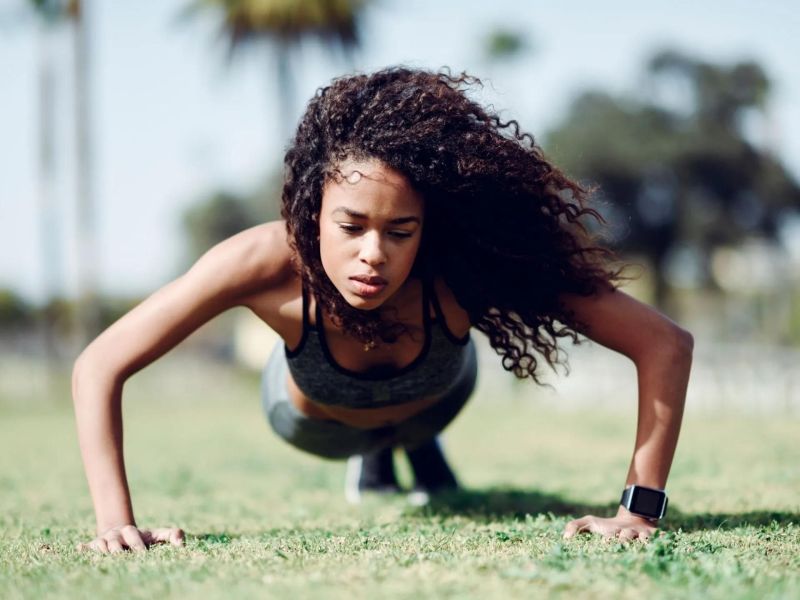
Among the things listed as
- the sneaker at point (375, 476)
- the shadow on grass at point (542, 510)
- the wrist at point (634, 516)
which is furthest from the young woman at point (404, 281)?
the sneaker at point (375, 476)

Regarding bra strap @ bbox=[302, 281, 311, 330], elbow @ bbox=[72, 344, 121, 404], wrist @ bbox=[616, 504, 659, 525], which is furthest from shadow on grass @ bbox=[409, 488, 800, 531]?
elbow @ bbox=[72, 344, 121, 404]

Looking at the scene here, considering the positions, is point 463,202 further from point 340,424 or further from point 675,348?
point 340,424

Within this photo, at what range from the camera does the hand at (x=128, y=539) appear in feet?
11.0

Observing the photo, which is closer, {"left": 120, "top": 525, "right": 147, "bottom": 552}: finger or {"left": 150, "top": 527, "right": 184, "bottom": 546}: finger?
{"left": 120, "top": 525, "right": 147, "bottom": 552}: finger

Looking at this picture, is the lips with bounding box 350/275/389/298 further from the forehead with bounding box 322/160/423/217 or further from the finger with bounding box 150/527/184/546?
the finger with bounding box 150/527/184/546

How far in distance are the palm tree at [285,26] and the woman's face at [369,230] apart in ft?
72.2

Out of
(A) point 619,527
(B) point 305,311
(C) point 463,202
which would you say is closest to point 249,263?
(B) point 305,311

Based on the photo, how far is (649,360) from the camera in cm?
387

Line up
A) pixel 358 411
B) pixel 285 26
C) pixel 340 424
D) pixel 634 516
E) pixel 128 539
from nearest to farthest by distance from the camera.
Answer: pixel 128 539 → pixel 634 516 → pixel 358 411 → pixel 340 424 → pixel 285 26

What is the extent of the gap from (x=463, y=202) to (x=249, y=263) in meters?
0.84

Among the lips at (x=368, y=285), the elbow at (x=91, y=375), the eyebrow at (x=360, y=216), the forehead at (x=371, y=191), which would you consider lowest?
the elbow at (x=91, y=375)

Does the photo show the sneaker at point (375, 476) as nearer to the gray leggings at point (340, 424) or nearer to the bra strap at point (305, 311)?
the gray leggings at point (340, 424)

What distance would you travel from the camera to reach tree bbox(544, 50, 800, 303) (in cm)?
3641

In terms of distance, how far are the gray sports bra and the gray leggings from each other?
41cm
